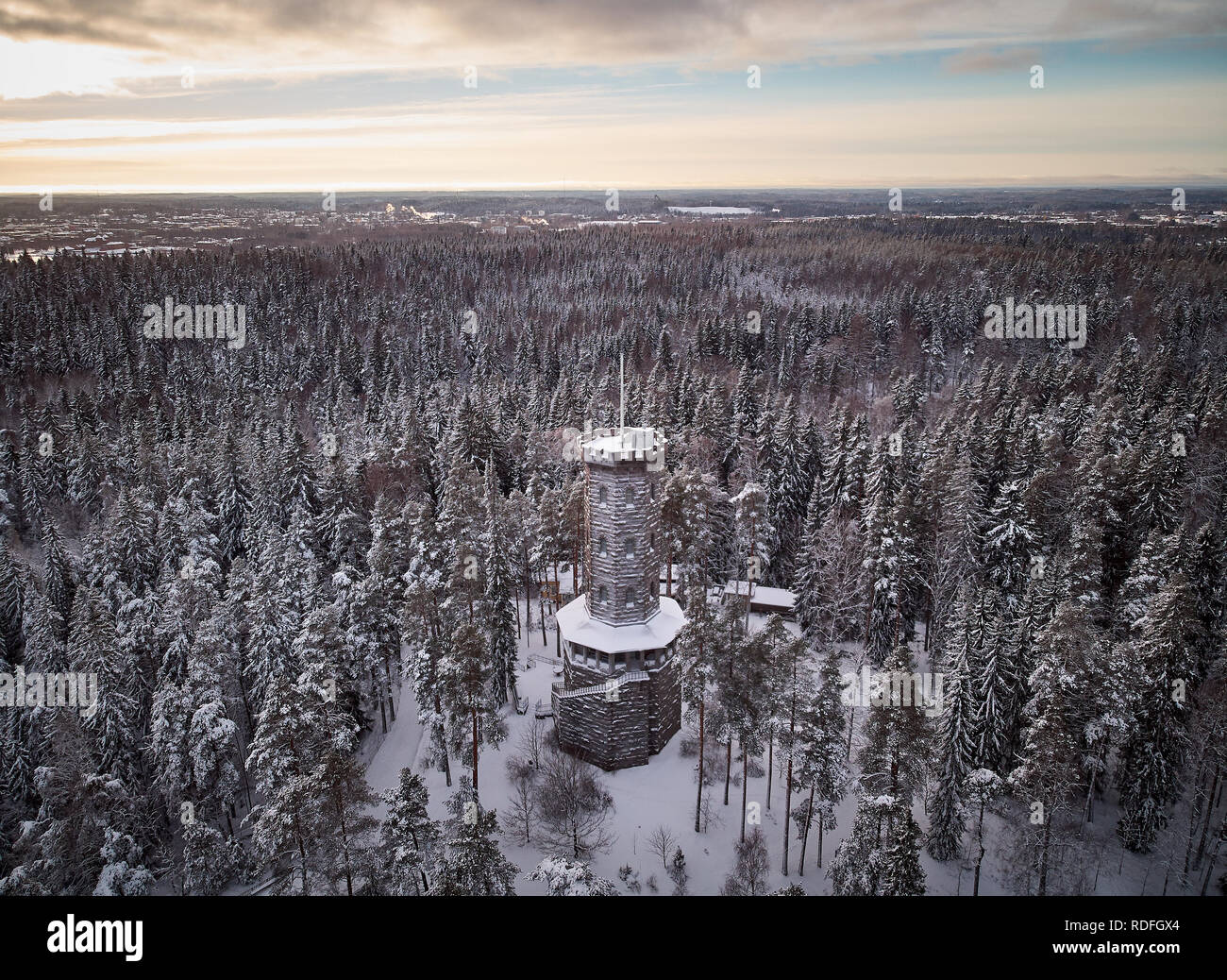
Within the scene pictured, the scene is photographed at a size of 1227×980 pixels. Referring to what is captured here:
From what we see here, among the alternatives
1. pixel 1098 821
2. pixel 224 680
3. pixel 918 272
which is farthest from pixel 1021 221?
pixel 224 680

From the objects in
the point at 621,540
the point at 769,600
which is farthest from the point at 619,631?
the point at 769,600

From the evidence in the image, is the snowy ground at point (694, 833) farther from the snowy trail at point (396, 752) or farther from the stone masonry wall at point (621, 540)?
the stone masonry wall at point (621, 540)

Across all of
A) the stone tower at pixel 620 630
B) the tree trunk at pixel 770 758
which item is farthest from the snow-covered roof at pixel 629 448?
the tree trunk at pixel 770 758

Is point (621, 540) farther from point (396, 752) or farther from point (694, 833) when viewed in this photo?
point (396, 752)

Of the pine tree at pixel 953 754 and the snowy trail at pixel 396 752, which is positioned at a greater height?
the pine tree at pixel 953 754

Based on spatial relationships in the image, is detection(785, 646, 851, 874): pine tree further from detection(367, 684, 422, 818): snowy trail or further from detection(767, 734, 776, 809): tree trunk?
detection(367, 684, 422, 818): snowy trail

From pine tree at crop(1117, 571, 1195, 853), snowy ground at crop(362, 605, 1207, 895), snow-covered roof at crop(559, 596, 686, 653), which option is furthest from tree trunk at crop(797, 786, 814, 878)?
pine tree at crop(1117, 571, 1195, 853)
